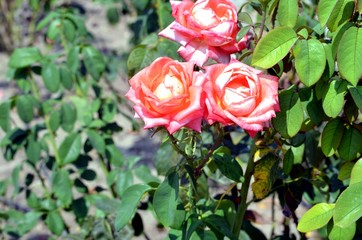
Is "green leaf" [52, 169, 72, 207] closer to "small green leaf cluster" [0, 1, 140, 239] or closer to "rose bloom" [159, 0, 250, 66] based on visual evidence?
"small green leaf cluster" [0, 1, 140, 239]

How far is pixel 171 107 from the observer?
114 cm

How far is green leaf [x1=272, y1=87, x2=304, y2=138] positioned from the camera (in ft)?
4.10

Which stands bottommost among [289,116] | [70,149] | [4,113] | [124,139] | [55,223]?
[124,139]

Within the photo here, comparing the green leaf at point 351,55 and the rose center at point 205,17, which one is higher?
the rose center at point 205,17

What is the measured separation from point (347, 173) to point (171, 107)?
0.53 meters

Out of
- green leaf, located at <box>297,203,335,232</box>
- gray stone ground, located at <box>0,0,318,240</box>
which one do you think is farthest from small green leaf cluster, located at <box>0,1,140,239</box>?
green leaf, located at <box>297,203,335,232</box>

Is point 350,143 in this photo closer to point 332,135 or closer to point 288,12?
point 332,135

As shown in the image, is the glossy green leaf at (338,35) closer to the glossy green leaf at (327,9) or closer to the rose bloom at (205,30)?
the glossy green leaf at (327,9)

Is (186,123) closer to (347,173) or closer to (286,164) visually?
(286,164)

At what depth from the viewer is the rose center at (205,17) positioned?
1.25 m

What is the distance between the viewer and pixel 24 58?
2082 millimetres

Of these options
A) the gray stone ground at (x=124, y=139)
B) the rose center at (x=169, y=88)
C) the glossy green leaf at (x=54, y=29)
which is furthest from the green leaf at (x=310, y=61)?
the glossy green leaf at (x=54, y=29)

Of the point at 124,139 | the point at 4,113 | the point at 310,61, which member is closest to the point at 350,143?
the point at 310,61

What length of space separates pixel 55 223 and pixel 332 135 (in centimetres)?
111
